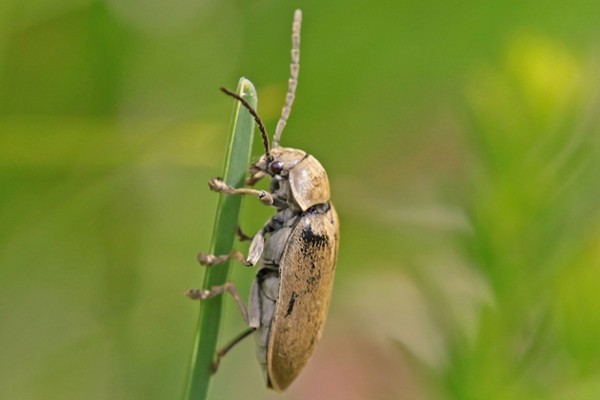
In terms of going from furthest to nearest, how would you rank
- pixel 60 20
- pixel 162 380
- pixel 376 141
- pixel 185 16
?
pixel 376 141 < pixel 185 16 < pixel 60 20 < pixel 162 380

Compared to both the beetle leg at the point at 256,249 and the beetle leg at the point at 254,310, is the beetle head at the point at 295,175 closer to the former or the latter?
the beetle leg at the point at 256,249

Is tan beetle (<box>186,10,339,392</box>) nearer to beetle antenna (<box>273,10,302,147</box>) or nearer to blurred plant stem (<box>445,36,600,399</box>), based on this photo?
beetle antenna (<box>273,10,302,147</box>)

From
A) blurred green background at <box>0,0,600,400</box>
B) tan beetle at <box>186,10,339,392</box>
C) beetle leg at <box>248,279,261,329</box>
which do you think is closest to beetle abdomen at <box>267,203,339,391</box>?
tan beetle at <box>186,10,339,392</box>

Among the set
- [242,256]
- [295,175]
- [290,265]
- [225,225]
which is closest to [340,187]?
[295,175]

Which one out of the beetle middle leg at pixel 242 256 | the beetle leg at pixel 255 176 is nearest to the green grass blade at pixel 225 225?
the beetle middle leg at pixel 242 256

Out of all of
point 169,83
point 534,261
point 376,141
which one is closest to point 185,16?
point 169,83

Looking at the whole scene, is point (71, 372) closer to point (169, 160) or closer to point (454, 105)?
point (169, 160)
